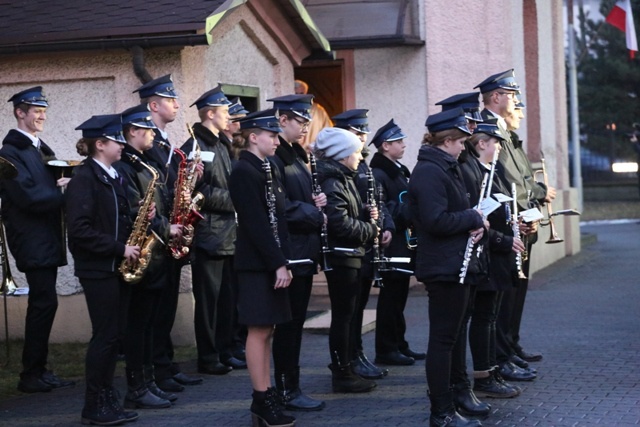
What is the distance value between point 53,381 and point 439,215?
3.64m

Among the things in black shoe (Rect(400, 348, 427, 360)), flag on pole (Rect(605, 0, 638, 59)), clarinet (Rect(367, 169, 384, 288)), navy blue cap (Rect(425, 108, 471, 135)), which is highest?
flag on pole (Rect(605, 0, 638, 59))

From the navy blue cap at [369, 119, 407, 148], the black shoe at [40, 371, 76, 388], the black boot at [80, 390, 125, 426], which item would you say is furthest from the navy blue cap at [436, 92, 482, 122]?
the black shoe at [40, 371, 76, 388]

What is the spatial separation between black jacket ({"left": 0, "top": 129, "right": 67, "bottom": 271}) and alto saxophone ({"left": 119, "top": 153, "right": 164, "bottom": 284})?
1.30 m

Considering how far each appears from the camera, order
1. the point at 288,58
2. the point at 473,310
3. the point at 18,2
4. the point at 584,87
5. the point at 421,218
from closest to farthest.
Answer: the point at 421,218 < the point at 473,310 < the point at 18,2 < the point at 288,58 < the point at 584,87

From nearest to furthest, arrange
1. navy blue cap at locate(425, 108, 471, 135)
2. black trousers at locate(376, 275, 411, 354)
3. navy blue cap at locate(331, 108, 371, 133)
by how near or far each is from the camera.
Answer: navy blue cap at locate(425, 108, 471, 135)
navy blue cap at locate(331, 108, 371, 133)
black trousers at locate(376, 275, 411, 354)

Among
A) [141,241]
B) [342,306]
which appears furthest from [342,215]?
[141,241]

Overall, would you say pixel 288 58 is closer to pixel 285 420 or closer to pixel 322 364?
pixel 322 364

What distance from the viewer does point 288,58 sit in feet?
43.4

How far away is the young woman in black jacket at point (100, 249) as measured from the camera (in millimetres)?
7828

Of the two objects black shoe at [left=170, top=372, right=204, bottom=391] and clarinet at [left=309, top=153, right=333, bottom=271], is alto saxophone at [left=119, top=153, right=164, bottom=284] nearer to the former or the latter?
clarinet at [left=309, top=153, right=333, bottom=271]

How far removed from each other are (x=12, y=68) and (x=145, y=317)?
4043mm

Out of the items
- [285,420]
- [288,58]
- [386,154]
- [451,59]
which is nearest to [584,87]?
[451,59]

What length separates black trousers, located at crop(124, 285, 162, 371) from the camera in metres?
8.38

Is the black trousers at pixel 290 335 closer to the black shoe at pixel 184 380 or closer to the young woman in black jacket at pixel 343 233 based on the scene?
the young woman in black jacket at pixel 343 233
